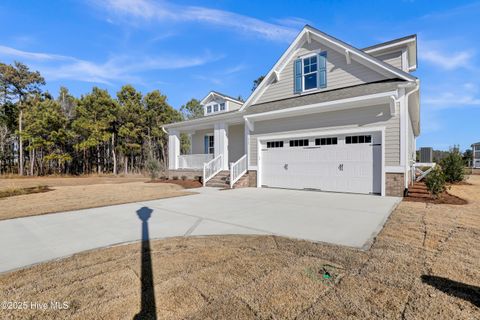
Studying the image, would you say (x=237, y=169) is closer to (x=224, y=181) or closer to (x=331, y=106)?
(x=224, y=181)

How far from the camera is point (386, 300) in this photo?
223 centimetres

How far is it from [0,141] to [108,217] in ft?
105

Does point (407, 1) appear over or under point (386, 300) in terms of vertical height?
over

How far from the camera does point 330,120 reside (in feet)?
33.4

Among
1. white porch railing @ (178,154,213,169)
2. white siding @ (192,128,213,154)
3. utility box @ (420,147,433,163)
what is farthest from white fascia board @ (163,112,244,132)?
utility box @ (420,147,433,163)

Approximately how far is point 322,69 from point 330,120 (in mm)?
2857

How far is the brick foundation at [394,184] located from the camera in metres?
8.48

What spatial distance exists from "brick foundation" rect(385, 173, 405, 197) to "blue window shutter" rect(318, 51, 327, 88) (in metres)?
5.05

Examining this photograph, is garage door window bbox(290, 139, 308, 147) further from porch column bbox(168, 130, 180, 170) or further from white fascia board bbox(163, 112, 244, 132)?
porch column bbox(168, 130, 180, 170)

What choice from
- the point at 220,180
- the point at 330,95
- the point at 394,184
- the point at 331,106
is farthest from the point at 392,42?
the point at 220,180

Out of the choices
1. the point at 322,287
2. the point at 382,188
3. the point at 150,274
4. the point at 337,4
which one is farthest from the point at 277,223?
the point at 337,4

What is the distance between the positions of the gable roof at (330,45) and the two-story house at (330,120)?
0.13ft

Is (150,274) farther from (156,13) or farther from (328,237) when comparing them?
(156,13)

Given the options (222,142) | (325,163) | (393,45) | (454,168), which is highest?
(393,45)
